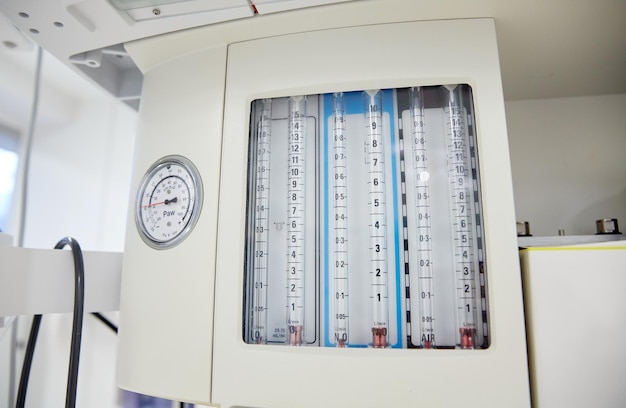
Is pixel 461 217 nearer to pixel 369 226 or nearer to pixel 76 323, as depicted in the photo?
pixel 369 226

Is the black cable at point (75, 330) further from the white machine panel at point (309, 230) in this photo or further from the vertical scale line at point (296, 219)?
the vertical scale line at point (296, 219)

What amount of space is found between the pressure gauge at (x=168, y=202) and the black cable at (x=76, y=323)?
0.14m

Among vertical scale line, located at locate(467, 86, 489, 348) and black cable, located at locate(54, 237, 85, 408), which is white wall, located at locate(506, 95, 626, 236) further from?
black cable, located at locate(54, 237, 85, 408)

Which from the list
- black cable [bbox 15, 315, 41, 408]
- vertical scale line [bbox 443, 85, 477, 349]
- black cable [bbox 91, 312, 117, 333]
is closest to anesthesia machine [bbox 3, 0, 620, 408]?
vertical scale line [bbox 443, 85, 477, 349]

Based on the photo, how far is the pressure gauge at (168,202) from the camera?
30.5 inches

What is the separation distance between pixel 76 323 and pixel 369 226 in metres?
0.62

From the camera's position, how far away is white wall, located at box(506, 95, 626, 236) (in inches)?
39.3

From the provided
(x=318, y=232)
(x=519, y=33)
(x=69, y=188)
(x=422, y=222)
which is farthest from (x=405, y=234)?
(x=69, y=188)

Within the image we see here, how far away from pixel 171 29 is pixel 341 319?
0.70 metres

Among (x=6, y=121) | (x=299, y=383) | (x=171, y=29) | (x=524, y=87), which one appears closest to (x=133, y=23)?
(x=171, y=29)

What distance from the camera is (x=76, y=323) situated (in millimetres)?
762

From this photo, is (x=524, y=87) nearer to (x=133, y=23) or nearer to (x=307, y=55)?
(x=307, y=55)

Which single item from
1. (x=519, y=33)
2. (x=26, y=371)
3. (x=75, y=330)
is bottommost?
(x=26, y=371)

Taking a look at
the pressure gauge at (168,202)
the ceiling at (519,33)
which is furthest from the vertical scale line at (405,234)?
the pressure gauge at (168,202)
